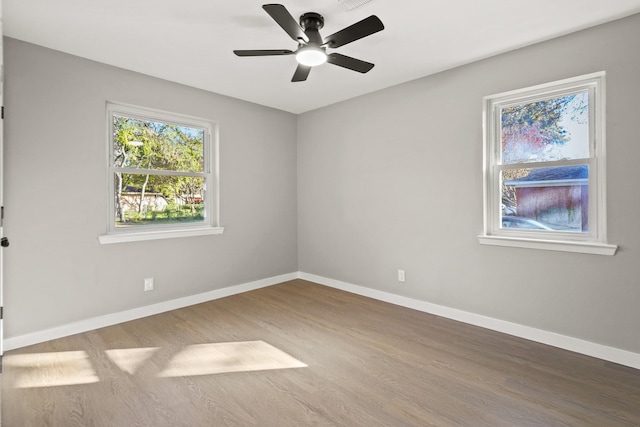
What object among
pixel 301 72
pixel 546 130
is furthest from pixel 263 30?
pixel 546 130

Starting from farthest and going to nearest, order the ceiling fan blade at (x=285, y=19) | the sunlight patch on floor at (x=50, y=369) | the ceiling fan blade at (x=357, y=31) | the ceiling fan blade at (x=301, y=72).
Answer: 1. the ceiling fan blade at (x=301, y=72)
2. the sunlight patch on floor at (x=50, y=369)
3. the ceiling fan blade at (x=357, y=31)
4. the ceiling fan blade at (x=285, y=19)

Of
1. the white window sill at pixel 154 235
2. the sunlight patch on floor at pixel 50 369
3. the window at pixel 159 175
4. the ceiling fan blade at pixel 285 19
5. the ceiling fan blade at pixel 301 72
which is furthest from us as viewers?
the window at pixel 159 175

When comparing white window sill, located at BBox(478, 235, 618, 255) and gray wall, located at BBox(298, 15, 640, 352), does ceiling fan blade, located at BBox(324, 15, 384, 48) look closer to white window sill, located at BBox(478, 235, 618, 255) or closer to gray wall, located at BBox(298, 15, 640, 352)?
gray wall, located at BBox(298, 15, 640, 352)

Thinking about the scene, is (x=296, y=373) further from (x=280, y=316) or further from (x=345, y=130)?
(x=345, y=130)

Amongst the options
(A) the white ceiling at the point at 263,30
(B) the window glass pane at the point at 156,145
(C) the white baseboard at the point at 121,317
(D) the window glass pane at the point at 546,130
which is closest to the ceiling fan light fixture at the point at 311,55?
(A) the white ceiling at the point at 263,30

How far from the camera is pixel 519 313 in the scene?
286cm

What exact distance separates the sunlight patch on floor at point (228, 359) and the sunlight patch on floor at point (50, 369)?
1.77 ft

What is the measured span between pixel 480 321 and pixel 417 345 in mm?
807

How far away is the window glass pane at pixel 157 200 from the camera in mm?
3279

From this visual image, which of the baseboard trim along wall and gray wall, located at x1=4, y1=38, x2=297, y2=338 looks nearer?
the baseboard trim along wall

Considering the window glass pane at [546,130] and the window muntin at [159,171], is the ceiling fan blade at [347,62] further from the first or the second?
A: the window muntin at [159,171]

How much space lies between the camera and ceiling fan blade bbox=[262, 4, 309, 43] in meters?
1.83

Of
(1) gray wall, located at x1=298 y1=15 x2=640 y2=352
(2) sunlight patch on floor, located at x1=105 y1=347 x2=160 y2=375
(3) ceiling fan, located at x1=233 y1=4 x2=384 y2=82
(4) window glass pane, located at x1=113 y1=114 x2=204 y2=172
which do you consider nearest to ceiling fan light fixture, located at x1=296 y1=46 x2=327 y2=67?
(3) ceiling fan, located at x1=233 y1=4 x2=384 y2=82

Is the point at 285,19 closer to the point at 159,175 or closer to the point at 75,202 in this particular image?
the point at 159,175
